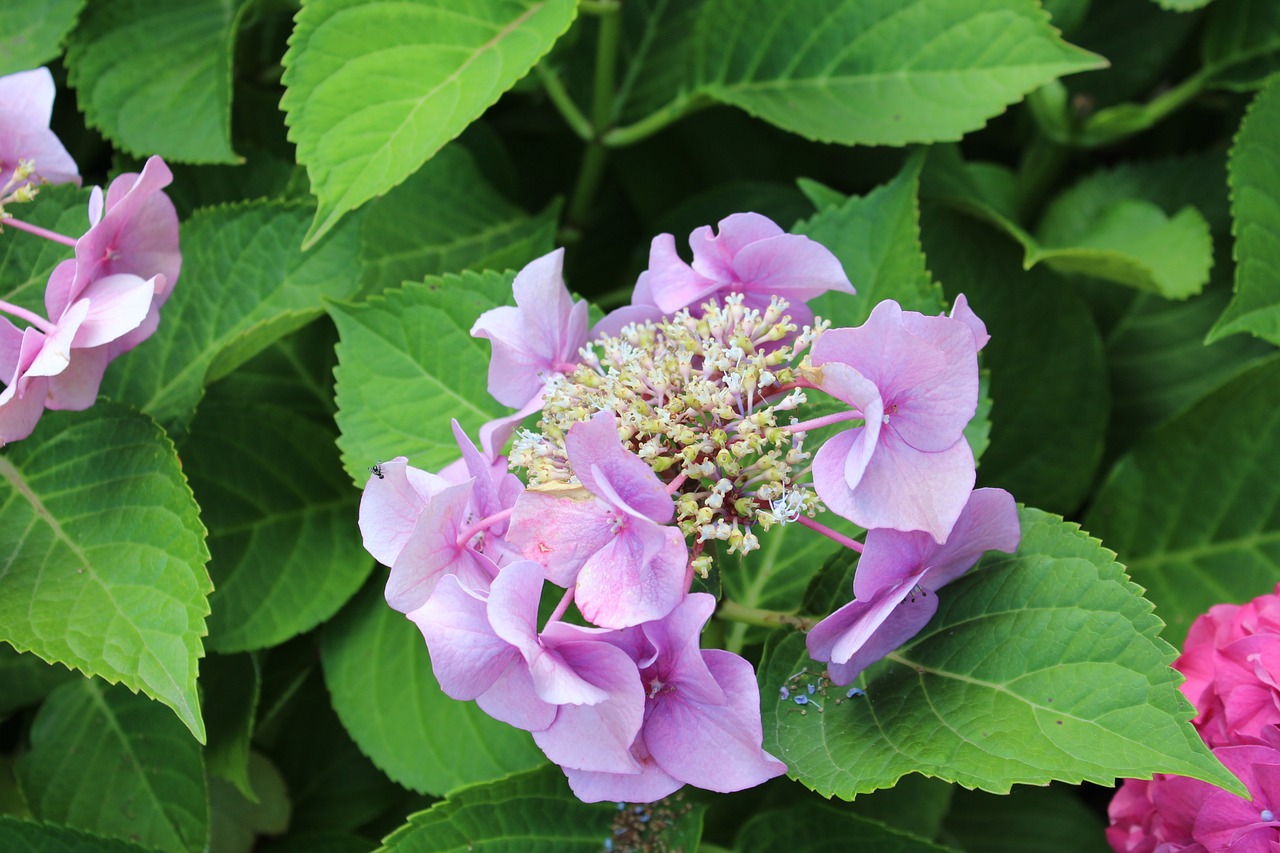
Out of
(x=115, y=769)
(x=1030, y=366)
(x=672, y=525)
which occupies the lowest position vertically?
(x=115, y=769)

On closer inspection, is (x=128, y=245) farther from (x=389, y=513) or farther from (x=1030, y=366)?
(x=1030, y=366)

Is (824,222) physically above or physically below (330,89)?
below

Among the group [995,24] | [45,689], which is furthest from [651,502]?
[45,689]

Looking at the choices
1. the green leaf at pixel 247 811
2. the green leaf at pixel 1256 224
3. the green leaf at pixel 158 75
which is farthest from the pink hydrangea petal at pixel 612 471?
the green leaf at pixel 247 811

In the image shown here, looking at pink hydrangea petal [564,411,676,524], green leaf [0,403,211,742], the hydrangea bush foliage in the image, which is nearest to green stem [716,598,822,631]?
the hydrangea bush foliage

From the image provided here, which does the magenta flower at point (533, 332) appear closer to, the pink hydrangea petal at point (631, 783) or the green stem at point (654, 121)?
the pink hydrangea petal at point (631, 783)

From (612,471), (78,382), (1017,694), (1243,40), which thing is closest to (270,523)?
(78,382)

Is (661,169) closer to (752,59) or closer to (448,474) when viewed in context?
(752,59)
